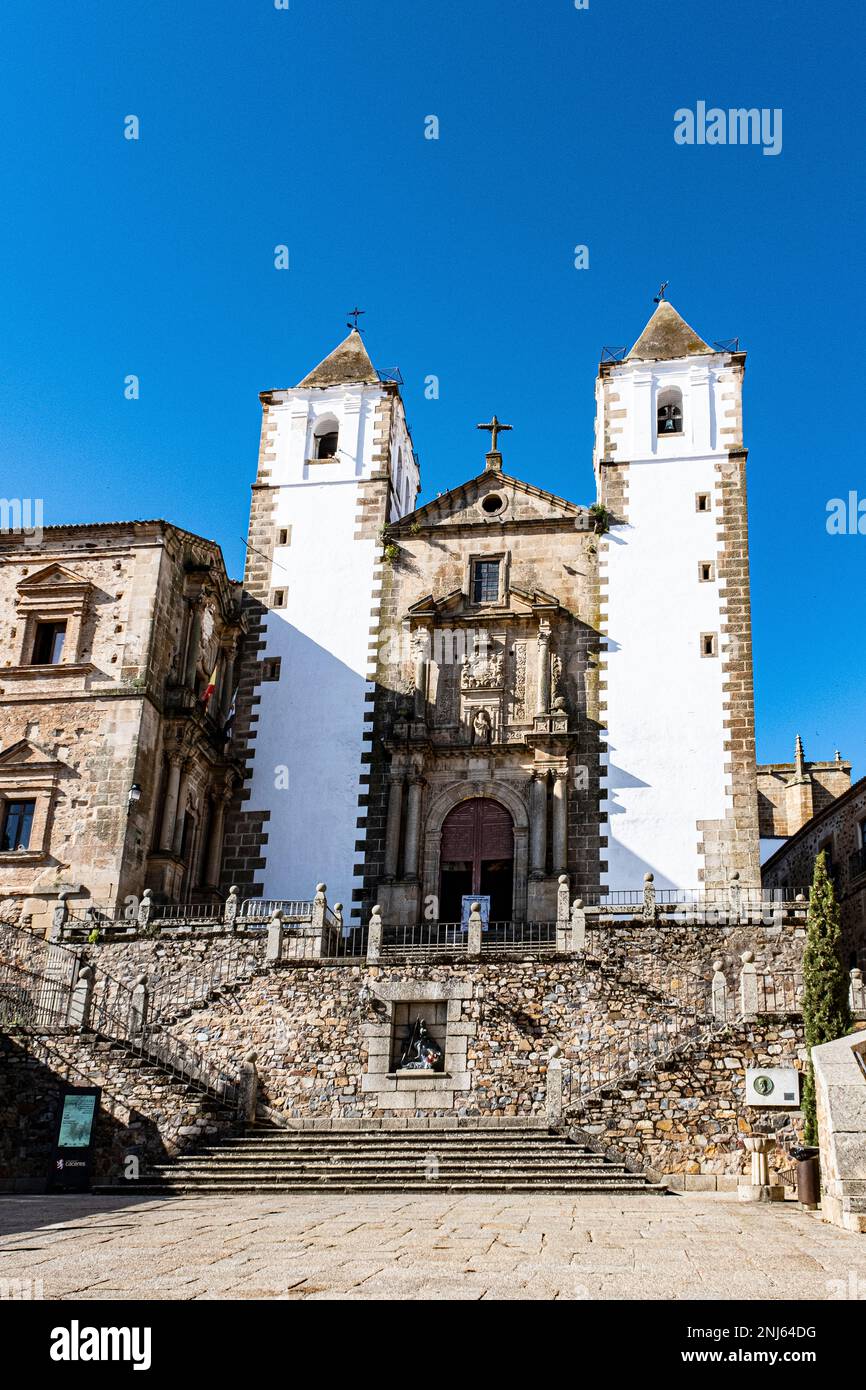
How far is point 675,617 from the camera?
2769 centimetres

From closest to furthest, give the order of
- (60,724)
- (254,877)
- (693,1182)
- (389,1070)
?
(693,1182)
(389,1070)
(60,724)
(254,877)

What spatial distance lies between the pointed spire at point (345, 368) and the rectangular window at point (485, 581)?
19.6 ft

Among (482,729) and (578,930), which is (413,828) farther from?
(578,930)

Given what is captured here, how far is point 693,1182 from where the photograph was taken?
17734mm

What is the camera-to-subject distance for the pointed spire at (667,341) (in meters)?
30.2

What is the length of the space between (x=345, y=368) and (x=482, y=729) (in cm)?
1101

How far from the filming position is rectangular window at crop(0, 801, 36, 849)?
81.5 feet

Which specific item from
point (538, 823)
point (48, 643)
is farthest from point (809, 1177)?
point (48, 643)

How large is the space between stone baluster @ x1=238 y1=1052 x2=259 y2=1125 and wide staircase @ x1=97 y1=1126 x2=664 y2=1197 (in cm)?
77
